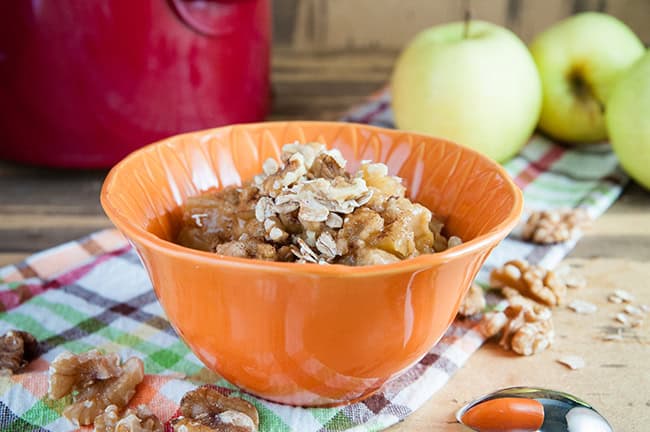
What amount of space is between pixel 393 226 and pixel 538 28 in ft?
5.33

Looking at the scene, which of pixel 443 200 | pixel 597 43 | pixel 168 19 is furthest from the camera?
pixel 597 43

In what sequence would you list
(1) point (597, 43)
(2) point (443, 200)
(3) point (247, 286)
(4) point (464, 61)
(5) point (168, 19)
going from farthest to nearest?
(1) point (597, 43), (4) point (464, 61), (5) point (168, 19), (2) point (443, 200), (3) point (247, 286)

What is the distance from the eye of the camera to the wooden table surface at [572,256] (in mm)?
792

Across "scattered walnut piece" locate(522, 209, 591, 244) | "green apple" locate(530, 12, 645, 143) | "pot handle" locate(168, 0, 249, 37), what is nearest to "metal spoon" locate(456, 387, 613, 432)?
"scattered walnut piece" locate(522, 209, 591, 244)

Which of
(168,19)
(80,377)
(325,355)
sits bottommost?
(80,377)

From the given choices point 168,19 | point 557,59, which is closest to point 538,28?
point 557,59

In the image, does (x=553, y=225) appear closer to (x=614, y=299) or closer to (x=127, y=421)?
(x=614, y=299)

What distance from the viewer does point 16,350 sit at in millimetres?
817

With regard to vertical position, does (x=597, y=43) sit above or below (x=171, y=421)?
above

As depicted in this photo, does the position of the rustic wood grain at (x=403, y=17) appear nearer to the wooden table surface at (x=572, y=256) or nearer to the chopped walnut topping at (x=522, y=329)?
the wooden table surface at (x=572, y=256)

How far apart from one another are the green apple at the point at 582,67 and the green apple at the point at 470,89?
95 millimetres

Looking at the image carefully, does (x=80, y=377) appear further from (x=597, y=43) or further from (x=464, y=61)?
(x=597, y=43)

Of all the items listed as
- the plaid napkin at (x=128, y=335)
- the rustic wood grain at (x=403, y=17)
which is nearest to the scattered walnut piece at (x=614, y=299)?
the plaid napkin at (x=128, y=335)

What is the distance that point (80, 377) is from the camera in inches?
30.7
